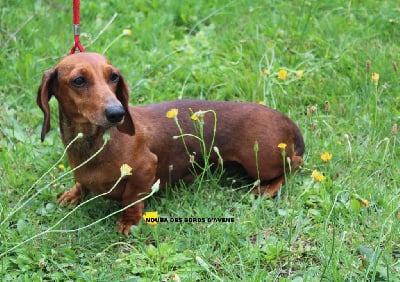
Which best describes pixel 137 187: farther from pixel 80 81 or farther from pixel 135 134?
pixel 80 81

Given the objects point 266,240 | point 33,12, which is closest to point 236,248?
point 266,240

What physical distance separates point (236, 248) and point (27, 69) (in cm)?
214

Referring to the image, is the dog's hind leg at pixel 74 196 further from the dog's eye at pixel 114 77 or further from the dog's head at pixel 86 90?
the dog's eye at pixel 114 77

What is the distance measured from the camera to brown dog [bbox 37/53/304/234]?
308 centimetres

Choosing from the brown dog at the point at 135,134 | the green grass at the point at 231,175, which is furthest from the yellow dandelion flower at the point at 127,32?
the brown dog at the point at 135,134

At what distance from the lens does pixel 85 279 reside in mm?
2982

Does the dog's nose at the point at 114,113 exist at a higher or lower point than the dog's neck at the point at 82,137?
higher

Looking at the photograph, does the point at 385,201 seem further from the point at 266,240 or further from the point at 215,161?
the point at 215,161

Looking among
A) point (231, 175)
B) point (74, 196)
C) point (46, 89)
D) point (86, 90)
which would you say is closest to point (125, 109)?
point (86, 90)

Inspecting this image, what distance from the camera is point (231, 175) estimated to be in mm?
3844

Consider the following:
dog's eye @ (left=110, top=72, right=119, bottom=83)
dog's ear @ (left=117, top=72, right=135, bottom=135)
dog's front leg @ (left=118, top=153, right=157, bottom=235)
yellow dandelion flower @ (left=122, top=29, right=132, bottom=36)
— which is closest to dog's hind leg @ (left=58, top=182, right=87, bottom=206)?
dog's front leg @ (left=118, top=153, right=157, bottom=235)

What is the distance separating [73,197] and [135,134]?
0.55m

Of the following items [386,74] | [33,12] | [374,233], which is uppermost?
[33,12]

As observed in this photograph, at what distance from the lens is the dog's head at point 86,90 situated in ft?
9.80
